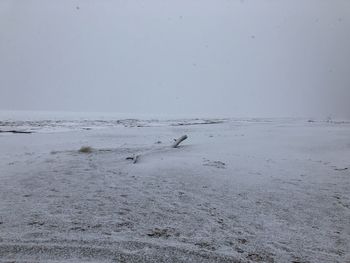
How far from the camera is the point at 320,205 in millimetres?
3465

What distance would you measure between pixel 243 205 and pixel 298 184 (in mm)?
1143

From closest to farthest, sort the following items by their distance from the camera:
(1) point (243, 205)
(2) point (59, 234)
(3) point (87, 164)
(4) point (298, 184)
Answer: (2) point (59, 234) → (1) point (243, 205) → (4) point (298, 184) → (3) point (87, 164)

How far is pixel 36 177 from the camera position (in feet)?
14.8

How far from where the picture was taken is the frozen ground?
2.33 m

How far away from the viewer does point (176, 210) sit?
3.20 metres

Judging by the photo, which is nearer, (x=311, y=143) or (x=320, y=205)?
(x=320, y=205)

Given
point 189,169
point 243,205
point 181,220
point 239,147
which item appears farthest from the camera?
point 239,147

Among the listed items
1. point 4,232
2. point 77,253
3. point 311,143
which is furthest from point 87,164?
point 311,143

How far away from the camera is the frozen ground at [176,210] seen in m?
2.33

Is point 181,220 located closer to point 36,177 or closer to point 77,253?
point 77,253

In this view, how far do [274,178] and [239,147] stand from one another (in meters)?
2.83

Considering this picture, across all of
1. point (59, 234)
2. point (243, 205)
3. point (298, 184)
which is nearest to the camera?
point (59, 234)

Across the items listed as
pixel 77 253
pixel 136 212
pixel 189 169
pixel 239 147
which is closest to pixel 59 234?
pixel 77 253

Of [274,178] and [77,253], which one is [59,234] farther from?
[274,178]
